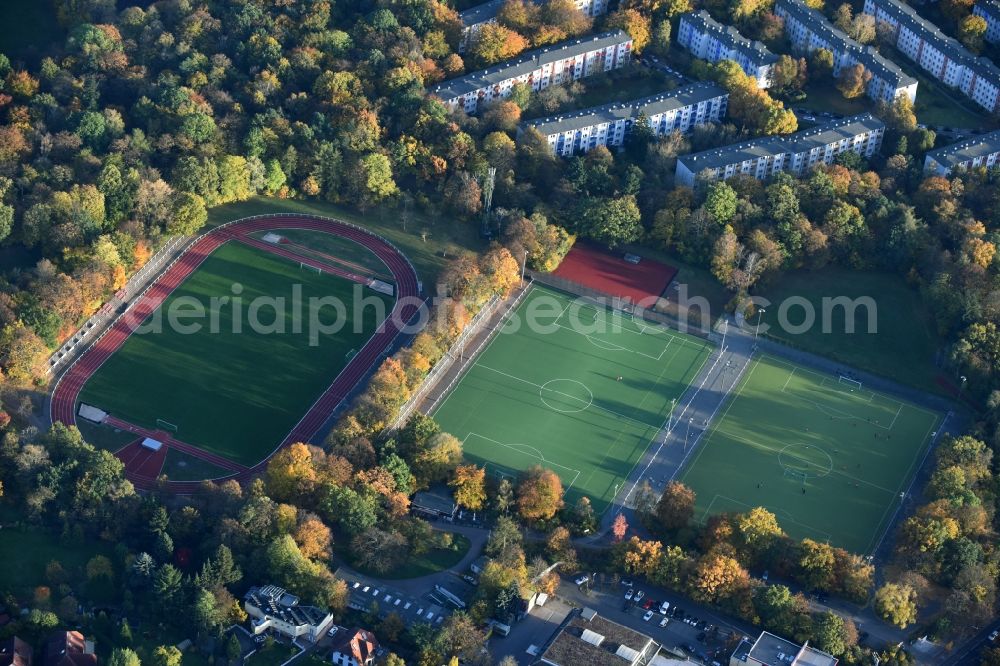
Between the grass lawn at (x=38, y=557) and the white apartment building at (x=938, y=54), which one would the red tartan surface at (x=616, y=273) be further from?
the grass lawn at (x=38, y=557)

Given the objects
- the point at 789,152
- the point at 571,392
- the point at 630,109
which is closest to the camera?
the point at 571,392

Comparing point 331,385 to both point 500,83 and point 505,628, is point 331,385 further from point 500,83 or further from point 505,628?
point 500,83

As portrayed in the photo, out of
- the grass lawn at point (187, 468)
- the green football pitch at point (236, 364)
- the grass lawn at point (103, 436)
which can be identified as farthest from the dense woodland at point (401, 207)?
the green football pitch at point (236, 364)

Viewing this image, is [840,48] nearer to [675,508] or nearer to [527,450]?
[527,450]

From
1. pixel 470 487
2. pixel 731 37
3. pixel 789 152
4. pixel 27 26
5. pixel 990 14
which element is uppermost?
pixel 990 14

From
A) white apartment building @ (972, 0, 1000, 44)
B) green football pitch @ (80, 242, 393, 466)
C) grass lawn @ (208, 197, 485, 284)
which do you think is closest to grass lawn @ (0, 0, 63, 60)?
grass lawn @ (208, 197, 485, 284)

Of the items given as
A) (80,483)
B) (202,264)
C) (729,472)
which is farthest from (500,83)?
(80,483)

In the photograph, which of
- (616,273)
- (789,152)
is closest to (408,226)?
(616,273)

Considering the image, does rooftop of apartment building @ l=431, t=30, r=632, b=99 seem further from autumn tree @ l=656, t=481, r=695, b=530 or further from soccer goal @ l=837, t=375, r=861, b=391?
autumn tree @ l=656, t=481, r=695, b=530
